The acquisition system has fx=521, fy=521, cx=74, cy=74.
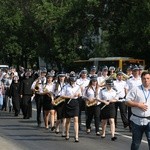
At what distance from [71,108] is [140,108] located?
481 centimetres

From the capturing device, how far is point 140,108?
26.9 ft

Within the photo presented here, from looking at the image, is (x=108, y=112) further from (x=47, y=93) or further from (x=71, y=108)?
(x=47, y=93)

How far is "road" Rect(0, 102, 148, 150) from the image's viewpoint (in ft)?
37.5

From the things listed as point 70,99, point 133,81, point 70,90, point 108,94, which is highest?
point 133,81

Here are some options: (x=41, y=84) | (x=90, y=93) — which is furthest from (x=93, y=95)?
(x=41, y=84)

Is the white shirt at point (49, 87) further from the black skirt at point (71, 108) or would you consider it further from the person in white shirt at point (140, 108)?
the person in white shirt at point (140, 108)

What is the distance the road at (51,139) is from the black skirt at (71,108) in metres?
0.62

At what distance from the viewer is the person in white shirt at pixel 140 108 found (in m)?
8.27

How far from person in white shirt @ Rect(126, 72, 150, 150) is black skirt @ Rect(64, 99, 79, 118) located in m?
4.42

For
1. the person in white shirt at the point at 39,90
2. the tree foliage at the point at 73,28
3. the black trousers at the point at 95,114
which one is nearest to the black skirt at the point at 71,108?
the black trousers at the point at 95,114

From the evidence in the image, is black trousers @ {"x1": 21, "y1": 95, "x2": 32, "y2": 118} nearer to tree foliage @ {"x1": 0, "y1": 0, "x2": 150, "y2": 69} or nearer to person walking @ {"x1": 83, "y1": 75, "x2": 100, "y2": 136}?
person walking @ {"x1": 83, "y1": 75, "x2": 100, "y2": 136}

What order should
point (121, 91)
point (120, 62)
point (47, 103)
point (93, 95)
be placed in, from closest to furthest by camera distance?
1. point (93, 95)
2. point (121, 91)
3. point (47, 103)
4. point (120, 62)

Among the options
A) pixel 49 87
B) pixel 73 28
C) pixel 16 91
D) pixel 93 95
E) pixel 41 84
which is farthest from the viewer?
pixel 73 28

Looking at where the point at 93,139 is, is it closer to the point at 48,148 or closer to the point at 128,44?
the point at 48,148
